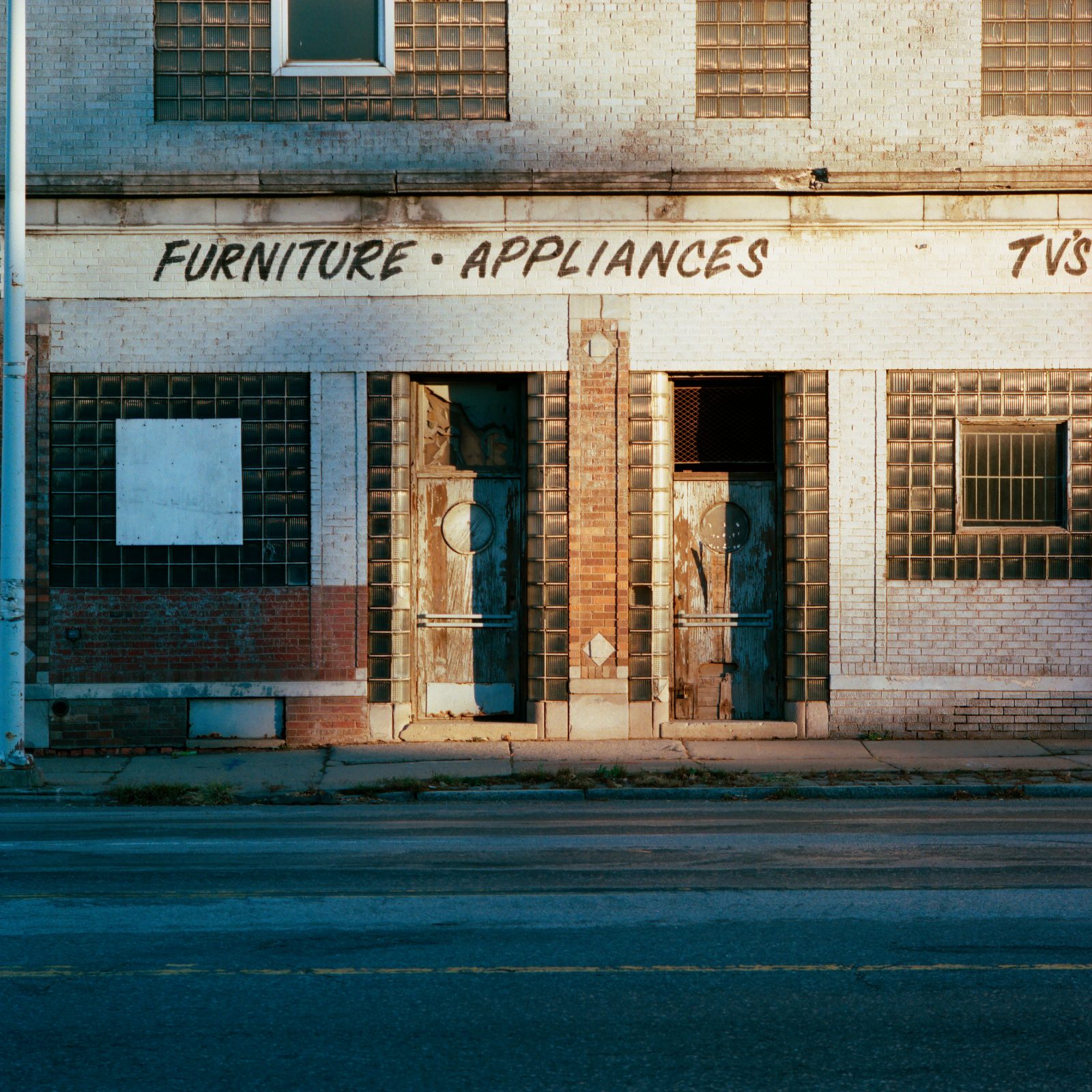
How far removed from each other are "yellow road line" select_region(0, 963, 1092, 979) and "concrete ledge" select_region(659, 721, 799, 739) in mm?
7723

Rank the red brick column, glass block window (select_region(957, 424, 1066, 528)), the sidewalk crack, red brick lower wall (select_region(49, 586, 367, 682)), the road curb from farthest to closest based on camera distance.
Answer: glass block window (select_region(957, 424, 1066, 528)), the red brick column, red brick lower wall (select_region(49, 586, 367, 682)), the sidewalk crack, the road curb

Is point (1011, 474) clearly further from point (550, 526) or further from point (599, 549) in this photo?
point (550, 526)

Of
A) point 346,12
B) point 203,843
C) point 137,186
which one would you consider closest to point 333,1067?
point 203,843

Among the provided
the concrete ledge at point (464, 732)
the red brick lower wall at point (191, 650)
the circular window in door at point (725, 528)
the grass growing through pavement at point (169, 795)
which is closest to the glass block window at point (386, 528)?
the red brick lower wall at point (191, 650)

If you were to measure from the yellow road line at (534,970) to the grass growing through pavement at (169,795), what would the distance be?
4993 mm

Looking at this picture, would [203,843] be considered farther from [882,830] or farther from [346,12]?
[346,12]

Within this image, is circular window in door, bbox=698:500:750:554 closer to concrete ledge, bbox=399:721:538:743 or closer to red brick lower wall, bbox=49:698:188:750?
concrete ledge, bbox=399:721:538:743

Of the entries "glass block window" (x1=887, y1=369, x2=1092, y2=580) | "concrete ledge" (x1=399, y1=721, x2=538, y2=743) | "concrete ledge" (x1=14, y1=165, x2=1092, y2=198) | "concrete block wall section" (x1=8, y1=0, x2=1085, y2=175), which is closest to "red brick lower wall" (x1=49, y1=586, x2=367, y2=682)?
"concrete ledge" (x1=399, y1=721, x2=538, y2=743)

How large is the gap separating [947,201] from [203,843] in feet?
31.1

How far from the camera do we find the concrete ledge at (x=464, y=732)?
1379cm

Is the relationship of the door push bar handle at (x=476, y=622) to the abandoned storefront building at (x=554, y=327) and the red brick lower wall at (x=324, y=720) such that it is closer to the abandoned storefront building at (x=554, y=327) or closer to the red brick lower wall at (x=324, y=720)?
the abandoned storefront building at (x=554, y=327)

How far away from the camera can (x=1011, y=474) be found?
1398 cm

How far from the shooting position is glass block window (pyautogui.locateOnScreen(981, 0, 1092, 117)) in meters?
13.8

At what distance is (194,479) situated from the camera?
1372cm
